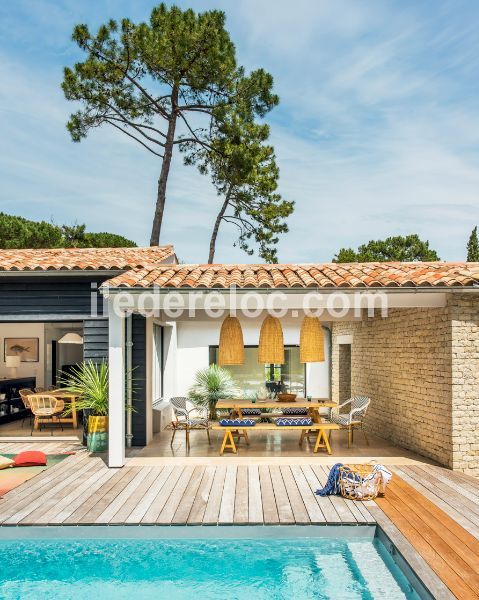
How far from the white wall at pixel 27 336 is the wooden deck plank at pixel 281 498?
10.2 meters

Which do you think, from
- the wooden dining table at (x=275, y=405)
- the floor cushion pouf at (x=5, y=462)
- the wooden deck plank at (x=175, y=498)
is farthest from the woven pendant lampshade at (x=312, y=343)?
the floor cushion pouf at (x=5, y=462)

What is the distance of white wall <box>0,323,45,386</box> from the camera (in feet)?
55.3

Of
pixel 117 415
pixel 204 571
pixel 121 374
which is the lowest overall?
pixel 204 571

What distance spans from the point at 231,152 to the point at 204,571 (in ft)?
53.7

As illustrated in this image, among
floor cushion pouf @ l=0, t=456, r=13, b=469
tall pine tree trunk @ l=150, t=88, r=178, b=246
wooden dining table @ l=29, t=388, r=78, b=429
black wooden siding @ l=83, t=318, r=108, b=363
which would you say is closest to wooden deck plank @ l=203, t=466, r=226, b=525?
floor cushion pouf @ l=0, t=456, r=13, b=469

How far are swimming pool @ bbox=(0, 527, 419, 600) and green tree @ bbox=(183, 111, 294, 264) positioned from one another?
15681mm

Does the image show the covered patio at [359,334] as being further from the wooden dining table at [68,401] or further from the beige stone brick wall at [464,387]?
A: the wooden dining table at [68,401]

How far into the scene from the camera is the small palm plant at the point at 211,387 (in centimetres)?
1549

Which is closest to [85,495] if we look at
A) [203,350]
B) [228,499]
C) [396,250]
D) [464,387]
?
[228,499]

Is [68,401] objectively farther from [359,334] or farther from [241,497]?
[241,497]

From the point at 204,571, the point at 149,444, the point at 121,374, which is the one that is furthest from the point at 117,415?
the point at 204,571

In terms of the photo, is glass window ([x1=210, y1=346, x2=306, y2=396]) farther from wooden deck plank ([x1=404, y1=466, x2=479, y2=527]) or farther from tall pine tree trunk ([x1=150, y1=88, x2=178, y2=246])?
wooden deck plank ([x1=404, y1=466, x2=479, y2=527])

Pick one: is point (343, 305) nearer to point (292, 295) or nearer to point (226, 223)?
point (292, 295)

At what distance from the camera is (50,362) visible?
57.3 ft
